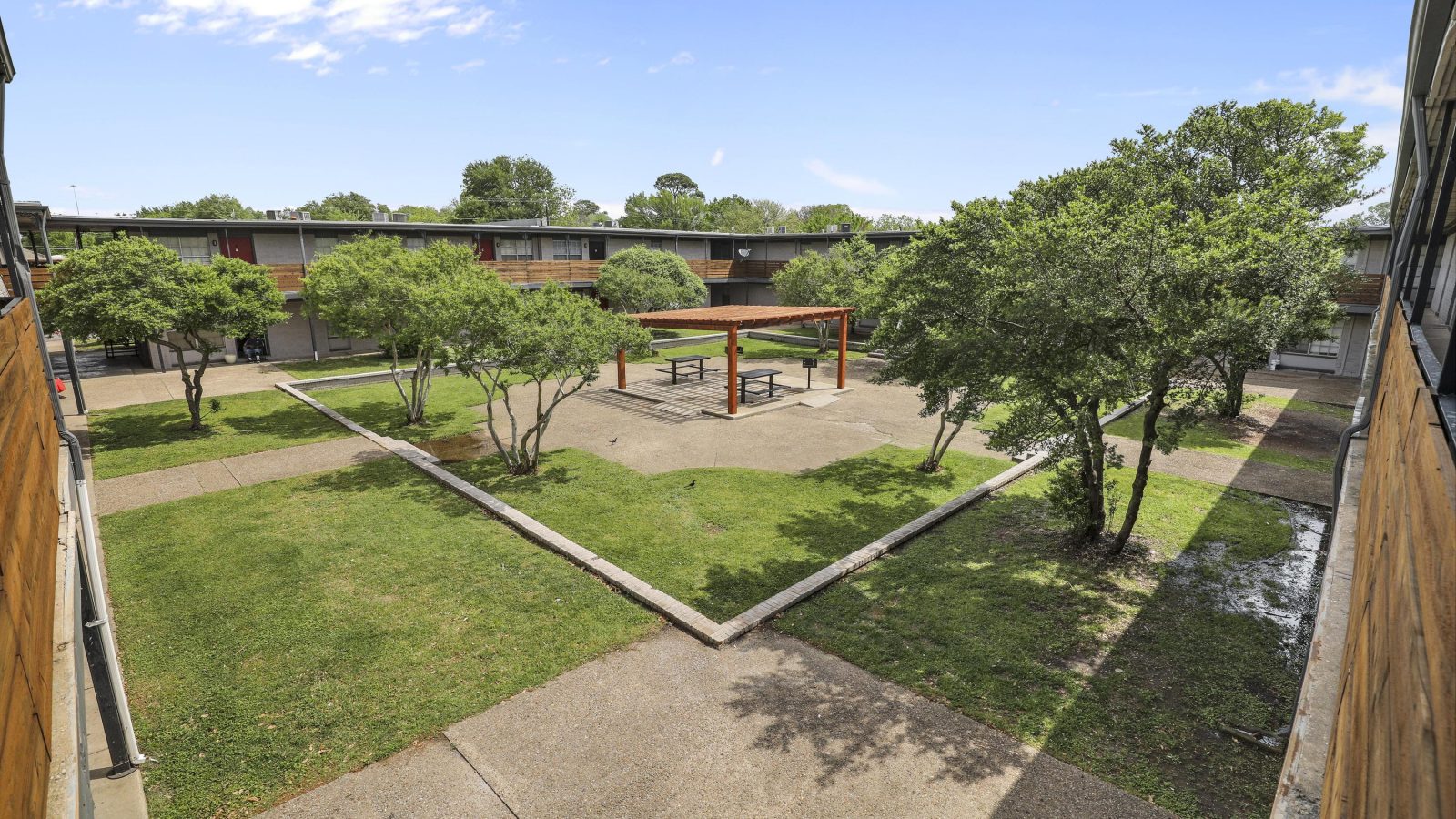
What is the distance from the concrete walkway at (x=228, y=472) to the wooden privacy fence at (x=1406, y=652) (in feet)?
52.9

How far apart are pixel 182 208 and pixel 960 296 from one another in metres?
95.6

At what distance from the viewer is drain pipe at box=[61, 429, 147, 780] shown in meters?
5.46

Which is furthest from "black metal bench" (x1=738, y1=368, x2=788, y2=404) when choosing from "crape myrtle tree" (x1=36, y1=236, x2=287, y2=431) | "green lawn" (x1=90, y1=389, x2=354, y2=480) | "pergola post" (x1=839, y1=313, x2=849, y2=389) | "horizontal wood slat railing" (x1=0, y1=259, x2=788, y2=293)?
"crape myrtle tree" (x1=36, y1=236, x2=287, y2=431)

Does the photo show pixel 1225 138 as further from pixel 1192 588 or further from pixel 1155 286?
pixel 1192 588

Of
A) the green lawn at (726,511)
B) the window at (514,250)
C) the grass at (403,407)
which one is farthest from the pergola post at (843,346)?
the window at (514,250)

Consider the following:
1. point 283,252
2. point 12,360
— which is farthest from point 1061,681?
point 283,252

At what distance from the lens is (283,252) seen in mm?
29156

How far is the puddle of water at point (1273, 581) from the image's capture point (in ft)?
28.9

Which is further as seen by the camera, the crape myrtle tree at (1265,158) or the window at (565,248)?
the window at (565,248)

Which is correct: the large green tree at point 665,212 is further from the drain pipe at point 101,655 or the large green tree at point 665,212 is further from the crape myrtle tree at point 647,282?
the drain pipe at point 101,655

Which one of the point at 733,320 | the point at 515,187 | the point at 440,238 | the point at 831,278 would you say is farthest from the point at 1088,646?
the point at 515,187

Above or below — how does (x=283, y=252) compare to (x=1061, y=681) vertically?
above

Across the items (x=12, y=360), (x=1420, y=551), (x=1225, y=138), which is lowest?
(x=1420, y=551)

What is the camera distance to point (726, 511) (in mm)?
12516
